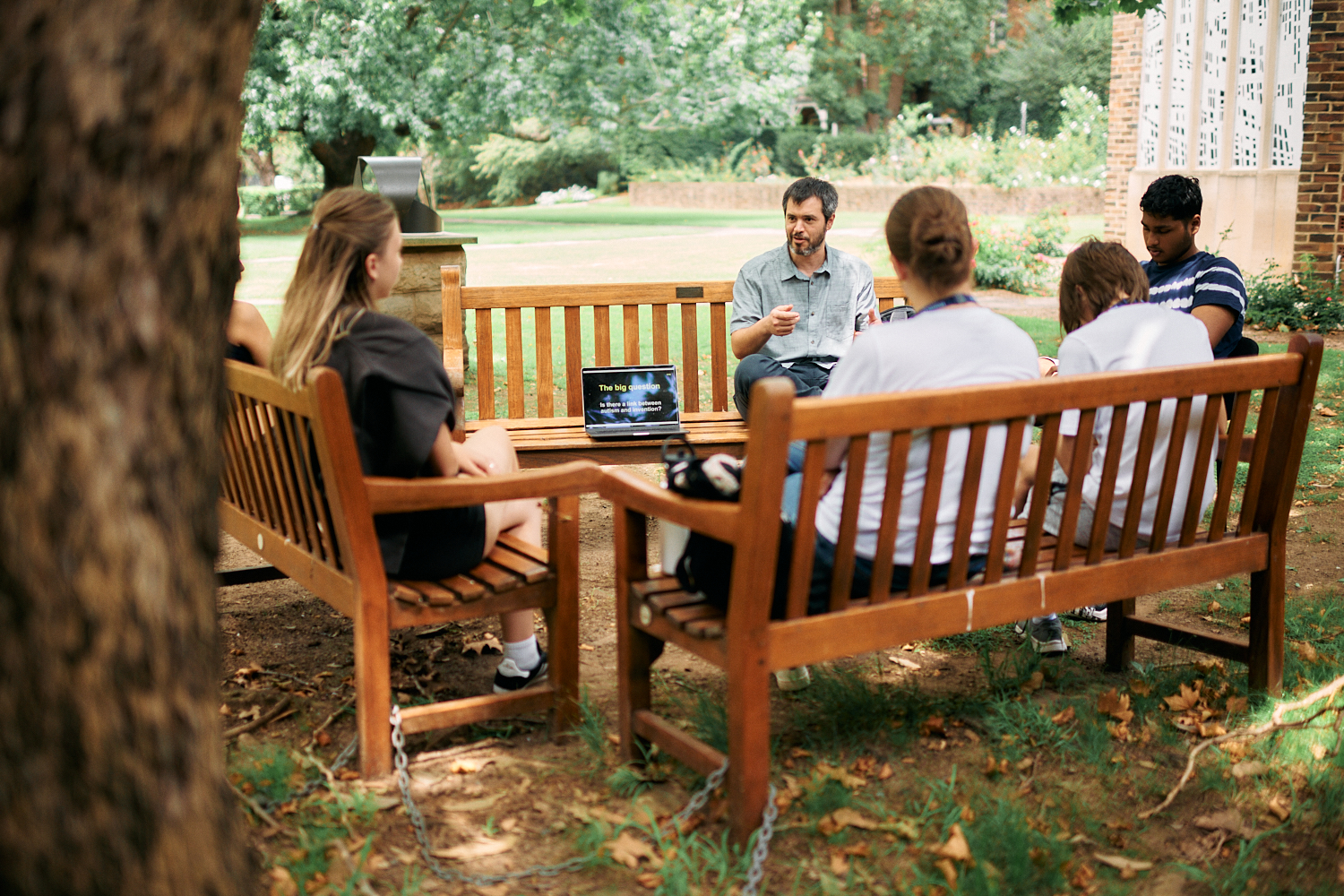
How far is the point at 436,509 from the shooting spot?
10.4ft

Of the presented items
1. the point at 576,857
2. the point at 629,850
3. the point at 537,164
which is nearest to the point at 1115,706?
the point at 629,850

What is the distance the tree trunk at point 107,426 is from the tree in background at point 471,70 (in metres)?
21.9

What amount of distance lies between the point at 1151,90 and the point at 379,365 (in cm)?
1382

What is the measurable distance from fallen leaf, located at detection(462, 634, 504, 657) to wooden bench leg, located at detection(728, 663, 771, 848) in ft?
5.01

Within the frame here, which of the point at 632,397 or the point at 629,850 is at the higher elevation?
the point at 632,397

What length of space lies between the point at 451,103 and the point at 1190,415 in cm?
2226

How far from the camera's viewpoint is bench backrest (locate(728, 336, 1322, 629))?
2539 millimetres

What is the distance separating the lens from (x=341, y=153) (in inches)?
1027

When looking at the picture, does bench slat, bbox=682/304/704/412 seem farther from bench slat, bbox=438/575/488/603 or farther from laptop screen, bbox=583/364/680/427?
bench slat, bbox=438/575/488/603

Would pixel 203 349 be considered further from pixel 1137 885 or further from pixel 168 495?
pixel 1137 885

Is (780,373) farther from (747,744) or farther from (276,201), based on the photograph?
(276,201)

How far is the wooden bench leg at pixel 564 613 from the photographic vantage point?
3.20m

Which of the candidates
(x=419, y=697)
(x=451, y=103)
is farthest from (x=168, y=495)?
(x=451, y=103)

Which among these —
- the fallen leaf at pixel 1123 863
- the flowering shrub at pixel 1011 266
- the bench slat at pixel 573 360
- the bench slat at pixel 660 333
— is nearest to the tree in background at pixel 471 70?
the flowering shrub at pixel 1011 266
